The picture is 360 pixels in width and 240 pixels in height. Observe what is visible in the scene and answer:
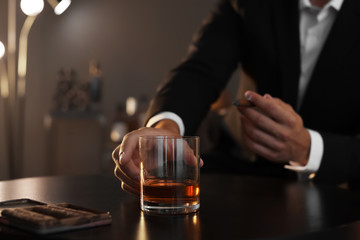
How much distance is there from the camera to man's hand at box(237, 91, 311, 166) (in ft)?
3.63

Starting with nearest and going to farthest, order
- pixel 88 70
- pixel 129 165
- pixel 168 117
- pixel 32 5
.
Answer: pixel 129 165 < pixel 168 117 < pixel 32 5 < pixel 88 70

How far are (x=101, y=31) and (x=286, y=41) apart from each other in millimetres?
3187

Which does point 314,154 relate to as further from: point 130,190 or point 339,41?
point 130,190

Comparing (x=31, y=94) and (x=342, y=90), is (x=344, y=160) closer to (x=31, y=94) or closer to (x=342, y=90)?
(x=342, y=90)

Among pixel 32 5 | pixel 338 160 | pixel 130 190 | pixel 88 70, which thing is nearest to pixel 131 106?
pixel 88 70

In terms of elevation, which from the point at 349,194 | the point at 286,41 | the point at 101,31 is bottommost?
the point at 349,194

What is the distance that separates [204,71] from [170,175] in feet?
3.00

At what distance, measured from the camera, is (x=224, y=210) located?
2.27ft

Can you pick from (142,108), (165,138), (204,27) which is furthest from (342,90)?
(142,108)

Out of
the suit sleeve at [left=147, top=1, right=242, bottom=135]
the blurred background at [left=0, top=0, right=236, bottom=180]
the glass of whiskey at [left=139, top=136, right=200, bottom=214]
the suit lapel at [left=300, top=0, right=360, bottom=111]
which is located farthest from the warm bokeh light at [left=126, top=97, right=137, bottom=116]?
the glass of whiskey at [left=139, top=136, right=200, bottom=214]

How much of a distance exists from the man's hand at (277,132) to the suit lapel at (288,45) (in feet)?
1.04

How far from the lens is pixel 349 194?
0.86 m

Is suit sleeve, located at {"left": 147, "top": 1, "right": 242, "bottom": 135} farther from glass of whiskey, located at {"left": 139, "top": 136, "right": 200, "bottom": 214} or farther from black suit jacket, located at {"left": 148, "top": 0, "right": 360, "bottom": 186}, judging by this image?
glass of whiskey, located at {"left": 139, "top": 136, "right": 200, "bottom": 214}

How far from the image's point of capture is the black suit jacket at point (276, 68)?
1375 millimetres
